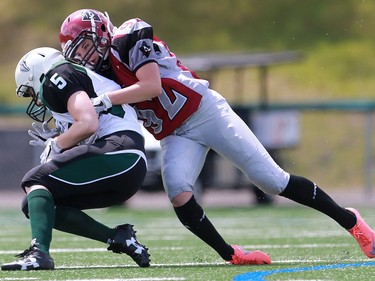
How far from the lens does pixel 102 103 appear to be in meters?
5.29

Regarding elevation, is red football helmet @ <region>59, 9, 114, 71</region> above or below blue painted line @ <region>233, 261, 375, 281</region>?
above

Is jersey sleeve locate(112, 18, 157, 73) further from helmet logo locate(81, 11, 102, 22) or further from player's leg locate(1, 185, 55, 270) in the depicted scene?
player's leg locate(1, 185, 55, 270)

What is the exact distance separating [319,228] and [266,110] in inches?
195

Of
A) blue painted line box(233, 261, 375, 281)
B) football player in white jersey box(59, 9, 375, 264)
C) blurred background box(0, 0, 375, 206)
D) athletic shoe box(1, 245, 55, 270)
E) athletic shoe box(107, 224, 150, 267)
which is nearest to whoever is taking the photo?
blue painted line box(233, 261, 375, 281)

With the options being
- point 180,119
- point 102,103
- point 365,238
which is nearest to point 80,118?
point 102,103

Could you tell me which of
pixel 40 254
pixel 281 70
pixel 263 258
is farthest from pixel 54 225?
pixel 281 70

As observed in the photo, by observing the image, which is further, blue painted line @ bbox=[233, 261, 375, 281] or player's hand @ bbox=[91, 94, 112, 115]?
player's hand @ bbox=[91, 94, 112, 115]

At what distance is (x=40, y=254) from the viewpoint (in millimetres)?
5141

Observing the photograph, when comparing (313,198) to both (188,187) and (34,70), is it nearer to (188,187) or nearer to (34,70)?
(188,187)

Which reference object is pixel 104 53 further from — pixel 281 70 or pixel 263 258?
pixel 281 70

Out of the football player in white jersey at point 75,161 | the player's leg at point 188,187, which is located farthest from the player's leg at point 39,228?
the player's leg at point 188,187

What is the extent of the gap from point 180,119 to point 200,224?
1.78ft

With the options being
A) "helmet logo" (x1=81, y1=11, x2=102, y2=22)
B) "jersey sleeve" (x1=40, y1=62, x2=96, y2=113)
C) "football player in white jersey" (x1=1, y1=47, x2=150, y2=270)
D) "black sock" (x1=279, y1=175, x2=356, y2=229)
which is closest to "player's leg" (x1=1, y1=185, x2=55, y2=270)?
"football player in white jersey" (x1=1, y1=47, x2=150, y2=270)

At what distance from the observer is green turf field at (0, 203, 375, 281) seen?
4973mm
